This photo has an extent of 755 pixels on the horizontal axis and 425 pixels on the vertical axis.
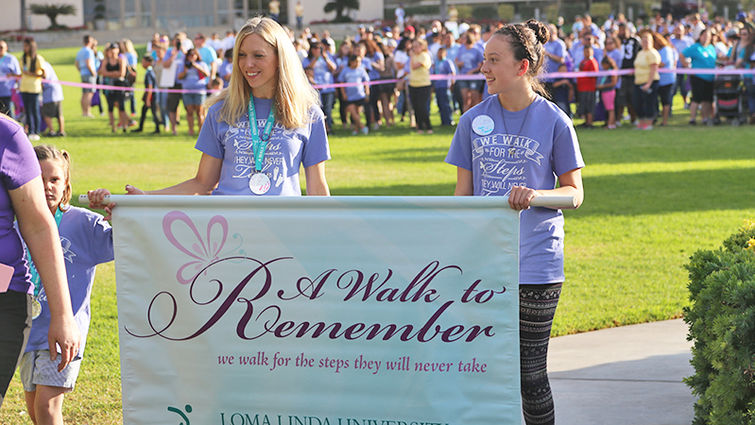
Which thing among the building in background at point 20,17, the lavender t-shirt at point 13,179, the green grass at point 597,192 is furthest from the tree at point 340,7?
the lavender t-shirt at point 13,179

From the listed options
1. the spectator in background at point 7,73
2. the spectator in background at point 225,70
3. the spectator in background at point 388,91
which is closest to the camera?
the spectator in background at point 7,73

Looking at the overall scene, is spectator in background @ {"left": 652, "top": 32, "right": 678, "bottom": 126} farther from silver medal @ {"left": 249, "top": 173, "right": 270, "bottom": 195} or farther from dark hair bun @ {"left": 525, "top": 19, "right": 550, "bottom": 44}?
silver medal @ {"left": 249, "top": 173, "right": 270, "bottom": 195}

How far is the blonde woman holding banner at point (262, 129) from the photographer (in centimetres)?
418

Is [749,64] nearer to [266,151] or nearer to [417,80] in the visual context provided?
[417,80]

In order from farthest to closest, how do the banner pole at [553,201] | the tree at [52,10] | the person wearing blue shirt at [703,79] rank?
the tree at [52,10] → the person wearing blue shirt at [703,79] → the banner pole at [553,201]

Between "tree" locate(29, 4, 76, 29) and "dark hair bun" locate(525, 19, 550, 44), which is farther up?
"tree" locate(29, 4, 76, 29)

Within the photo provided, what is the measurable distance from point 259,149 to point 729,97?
18.4m

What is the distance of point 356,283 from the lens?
3.40m

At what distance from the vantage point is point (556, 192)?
3.61 m

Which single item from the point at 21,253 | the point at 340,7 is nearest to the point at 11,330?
the point at 21,253

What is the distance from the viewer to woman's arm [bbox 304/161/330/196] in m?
4.30

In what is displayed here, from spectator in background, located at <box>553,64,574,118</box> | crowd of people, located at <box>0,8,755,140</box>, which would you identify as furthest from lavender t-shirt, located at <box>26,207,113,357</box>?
spectator in background, located at <box>553,64,574,118</box>

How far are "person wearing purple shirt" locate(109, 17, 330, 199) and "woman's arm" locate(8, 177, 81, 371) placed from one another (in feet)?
3.81

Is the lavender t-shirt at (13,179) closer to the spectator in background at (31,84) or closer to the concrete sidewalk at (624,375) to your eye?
the concrete sidewalk at (624,375)
